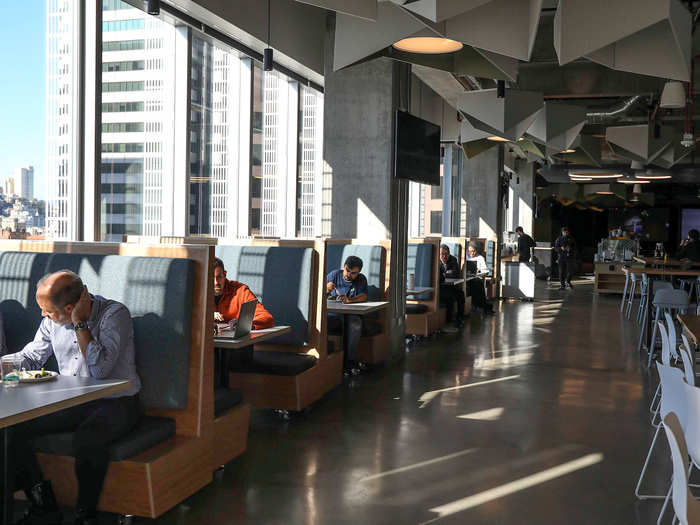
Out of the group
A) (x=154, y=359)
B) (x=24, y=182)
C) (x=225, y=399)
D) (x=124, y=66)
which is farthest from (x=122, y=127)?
(x=154, y=359)

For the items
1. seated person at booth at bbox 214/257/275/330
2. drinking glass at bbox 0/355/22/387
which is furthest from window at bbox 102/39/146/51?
drinking glass at bbox 0/355/22/387

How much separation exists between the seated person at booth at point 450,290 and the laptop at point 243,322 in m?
6.40

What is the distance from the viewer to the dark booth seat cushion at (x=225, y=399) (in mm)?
4211

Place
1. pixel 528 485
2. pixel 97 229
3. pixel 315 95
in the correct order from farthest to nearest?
1. pixel 315 95
2. pixel 97 229
3. pixel 528 485

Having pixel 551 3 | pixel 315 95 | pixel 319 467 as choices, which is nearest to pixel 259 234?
pixel 315 95

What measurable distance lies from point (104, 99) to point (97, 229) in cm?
120

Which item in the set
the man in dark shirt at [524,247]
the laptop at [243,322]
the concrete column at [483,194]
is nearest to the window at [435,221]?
the concrete column at [483,194]

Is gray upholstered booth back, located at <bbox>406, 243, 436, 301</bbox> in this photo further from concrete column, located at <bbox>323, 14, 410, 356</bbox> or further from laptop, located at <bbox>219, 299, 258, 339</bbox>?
laptop, located at <bbox>219, 299, 258, 339</bbox>

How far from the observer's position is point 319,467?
14.4 feet

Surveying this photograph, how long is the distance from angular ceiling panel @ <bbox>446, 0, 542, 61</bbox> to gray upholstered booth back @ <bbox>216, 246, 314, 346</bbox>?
2.03m

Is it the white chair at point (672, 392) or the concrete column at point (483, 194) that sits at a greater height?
the concrete column at point (483, 194)

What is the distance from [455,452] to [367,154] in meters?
4.02

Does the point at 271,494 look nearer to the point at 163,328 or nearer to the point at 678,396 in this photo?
the point at 163,328

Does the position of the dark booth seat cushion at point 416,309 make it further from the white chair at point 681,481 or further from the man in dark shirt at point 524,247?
the man in dark shirt at point 524,247
